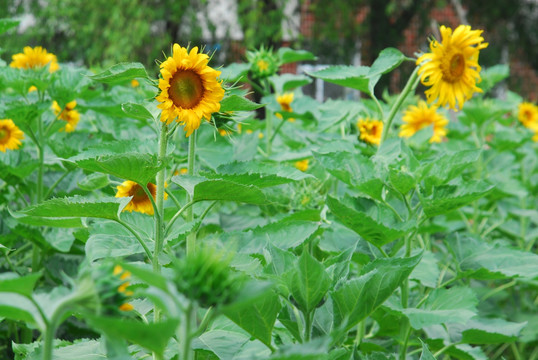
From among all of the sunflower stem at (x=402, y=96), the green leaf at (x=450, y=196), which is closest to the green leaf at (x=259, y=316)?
the green leaf at (x=450, y=196)

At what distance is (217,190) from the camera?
0.78 m

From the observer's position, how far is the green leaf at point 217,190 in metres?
0.77

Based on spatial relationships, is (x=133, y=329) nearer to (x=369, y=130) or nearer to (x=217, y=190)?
(x=217, y=190)

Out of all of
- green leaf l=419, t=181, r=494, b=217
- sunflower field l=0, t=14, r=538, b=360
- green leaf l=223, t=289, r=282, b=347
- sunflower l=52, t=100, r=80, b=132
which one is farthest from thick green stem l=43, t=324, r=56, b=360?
sunflower l=52, t=100, r=80, b=132

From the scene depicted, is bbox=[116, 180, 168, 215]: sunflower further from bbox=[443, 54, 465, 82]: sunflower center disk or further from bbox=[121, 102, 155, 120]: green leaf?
bbox=[443, 54, 465, 82]: sunflower center disk

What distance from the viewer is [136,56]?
671cm

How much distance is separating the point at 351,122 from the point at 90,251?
1.07 meters

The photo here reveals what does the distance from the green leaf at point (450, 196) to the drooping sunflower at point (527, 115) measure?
6.45 ft

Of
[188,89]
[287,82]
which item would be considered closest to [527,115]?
[287,82]

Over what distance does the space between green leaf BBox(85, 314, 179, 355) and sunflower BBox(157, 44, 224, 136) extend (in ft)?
1.43

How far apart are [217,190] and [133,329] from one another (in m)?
0.34

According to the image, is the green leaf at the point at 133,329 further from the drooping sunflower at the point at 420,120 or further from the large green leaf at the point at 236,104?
the drooping sunflower at the point at 420,120

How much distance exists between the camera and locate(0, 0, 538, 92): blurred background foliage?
21.7ft

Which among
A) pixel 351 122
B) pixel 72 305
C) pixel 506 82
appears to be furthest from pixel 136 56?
pixel 72 305
